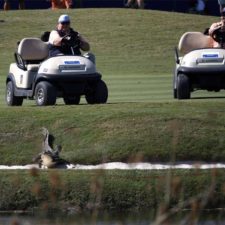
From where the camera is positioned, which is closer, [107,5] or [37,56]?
[37,56]

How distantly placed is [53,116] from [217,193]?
324 cm

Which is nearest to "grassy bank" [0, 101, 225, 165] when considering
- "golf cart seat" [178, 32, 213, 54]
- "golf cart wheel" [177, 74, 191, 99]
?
"golf cart wheel" [177, 74, 191, 99]

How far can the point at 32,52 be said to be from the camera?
1842 centimetres

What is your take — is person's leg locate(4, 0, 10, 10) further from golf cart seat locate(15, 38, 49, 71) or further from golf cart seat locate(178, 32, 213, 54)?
golf cart seat locate(15, 38, 49, 71)

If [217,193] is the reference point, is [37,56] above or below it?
above

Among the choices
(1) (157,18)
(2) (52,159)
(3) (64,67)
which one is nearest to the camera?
(2) (52,159)

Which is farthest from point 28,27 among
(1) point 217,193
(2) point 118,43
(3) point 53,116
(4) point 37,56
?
(1) point 217,193

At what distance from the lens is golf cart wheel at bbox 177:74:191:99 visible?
18672mm

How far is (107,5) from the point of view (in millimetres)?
49531

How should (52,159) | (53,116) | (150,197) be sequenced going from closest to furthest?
(150,197) → (52,159) → (53,116)

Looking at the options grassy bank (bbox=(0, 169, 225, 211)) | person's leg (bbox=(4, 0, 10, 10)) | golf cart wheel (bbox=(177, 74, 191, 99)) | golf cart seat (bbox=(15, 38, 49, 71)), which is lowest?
grassy bank (bbox=(0, 169, 225, 211))

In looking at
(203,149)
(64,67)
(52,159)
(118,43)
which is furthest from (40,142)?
(118,43)

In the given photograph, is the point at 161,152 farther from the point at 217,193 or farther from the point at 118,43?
the point at 118,43

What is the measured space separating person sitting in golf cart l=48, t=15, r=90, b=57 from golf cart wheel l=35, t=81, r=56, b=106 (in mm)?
604
